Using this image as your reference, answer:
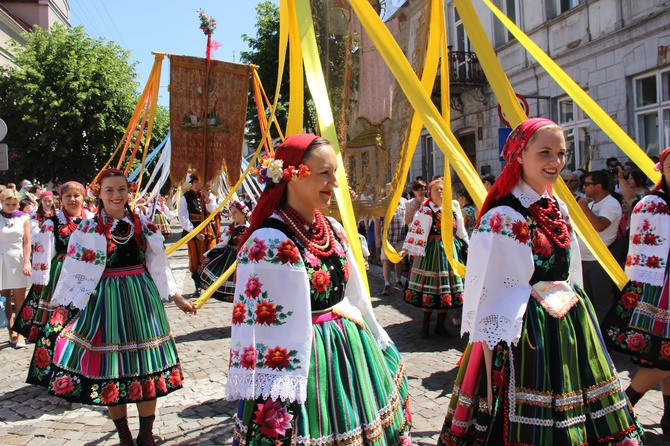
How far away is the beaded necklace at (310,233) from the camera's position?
2.48 m

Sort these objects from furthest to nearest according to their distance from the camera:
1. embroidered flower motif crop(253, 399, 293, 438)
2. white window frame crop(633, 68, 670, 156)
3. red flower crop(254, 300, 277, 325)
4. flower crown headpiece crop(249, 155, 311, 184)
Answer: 1. white window frame crop(633, 68, 670, 156)
2. flower crown headpiece crop(249, 155, 311, 184)
3. red flower crop(254, 300, 277, 325)
4. embroidered flower motif crop(253, 399, 293, 438)

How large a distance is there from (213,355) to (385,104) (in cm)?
345

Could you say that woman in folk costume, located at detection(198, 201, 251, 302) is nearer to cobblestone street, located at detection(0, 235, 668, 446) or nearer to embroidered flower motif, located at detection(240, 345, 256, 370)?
cobblestone street, located at detection(0, 235, 668, 446)

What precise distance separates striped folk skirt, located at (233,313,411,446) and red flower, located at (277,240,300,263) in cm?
31

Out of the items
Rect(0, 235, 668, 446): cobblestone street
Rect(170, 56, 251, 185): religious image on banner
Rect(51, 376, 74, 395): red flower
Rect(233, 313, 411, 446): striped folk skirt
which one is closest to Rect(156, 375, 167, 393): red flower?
Rect(0, 235, 668, 446): cobblestone street

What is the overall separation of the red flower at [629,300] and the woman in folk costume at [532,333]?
1210mm

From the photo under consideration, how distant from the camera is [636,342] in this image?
12.3 feet

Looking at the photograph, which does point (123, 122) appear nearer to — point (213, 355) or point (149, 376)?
point (213, 355)

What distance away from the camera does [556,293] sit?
273 centimetres

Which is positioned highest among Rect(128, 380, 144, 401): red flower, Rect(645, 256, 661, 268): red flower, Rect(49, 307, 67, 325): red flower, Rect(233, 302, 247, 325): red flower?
Rect(645, 256, 661, 268): red flower

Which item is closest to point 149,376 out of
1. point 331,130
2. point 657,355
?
point 331,130

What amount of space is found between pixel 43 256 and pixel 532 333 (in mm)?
5226

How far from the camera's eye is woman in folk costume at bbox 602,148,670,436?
12.0 feet

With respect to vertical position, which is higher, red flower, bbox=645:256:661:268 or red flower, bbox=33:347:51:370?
red flower, bbox=645:256:661:268
